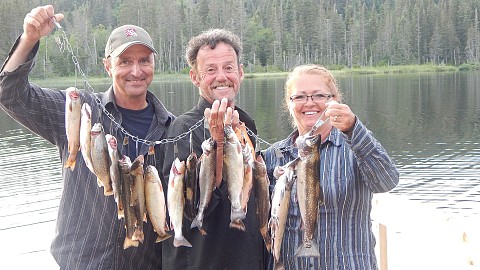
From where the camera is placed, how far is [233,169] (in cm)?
419

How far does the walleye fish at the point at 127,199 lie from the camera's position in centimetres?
433

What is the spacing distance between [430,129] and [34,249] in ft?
77.1

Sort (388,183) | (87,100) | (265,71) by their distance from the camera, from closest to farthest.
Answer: (388,183)
(87,100)
(265,71)

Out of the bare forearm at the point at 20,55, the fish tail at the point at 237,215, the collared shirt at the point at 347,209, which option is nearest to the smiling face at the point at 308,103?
the collared shirt at the point at 347,209

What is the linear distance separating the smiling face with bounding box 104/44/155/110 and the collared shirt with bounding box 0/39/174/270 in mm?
149

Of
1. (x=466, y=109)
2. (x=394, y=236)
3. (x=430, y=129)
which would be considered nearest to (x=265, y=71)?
(x=466, y=109)

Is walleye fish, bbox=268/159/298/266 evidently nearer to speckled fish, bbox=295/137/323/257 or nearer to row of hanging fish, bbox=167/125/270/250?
speckled fish, bbox=295/137/323/257

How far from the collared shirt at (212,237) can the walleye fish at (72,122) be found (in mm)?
686

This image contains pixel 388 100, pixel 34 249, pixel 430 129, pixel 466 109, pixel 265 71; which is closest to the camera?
pixel 34 249

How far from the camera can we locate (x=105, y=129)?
4805mm

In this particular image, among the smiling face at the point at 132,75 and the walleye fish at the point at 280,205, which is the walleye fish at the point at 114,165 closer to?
the smiling face at the point at 132,75

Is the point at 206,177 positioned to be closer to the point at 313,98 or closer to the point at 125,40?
the point at 313,98

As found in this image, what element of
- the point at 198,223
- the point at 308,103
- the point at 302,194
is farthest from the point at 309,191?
the point at 198,223

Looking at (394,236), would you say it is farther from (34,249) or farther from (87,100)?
(34,249)
